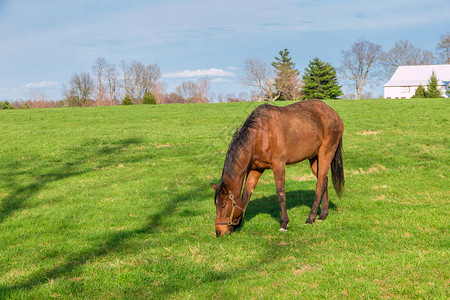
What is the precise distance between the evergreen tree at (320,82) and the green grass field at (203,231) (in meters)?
40.3

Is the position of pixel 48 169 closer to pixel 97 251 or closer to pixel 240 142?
pixel 97 251

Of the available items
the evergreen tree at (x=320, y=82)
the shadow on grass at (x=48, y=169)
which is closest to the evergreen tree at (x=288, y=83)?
the evergreen tree at (x=320, y=82)

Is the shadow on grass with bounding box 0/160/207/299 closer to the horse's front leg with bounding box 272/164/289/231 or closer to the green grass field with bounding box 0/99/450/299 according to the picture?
the green grass field with bounding box 0/99/450/299

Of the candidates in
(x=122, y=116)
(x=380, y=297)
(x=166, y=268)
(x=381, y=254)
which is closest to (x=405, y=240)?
(x=381, y=254)

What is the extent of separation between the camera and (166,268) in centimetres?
552

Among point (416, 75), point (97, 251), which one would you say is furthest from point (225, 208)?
point (416, 75)

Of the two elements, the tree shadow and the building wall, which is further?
the building wall

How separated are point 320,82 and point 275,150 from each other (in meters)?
54.7

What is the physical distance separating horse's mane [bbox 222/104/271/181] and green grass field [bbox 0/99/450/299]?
4.41ft

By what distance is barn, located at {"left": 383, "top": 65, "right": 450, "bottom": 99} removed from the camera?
78188 mm

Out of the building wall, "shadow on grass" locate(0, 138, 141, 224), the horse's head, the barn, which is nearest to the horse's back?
the horse's head

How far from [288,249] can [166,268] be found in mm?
2103

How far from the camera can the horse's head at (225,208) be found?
659cm

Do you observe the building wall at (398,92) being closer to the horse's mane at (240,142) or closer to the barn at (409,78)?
the barn at (409,78)
